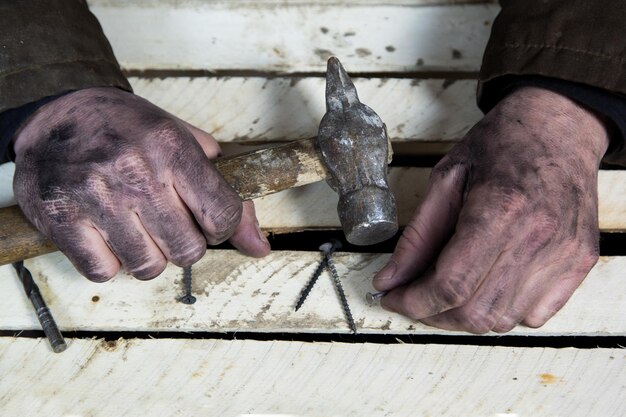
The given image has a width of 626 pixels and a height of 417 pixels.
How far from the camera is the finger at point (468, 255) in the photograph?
1077 millimetres

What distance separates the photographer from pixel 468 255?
3.53 ft

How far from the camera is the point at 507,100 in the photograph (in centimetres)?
124

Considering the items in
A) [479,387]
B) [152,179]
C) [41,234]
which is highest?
[152,179]

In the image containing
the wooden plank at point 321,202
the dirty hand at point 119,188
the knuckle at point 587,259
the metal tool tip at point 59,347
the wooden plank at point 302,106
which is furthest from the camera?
the wooden plank at point 302,106

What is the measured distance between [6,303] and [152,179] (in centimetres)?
53

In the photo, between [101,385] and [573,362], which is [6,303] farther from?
[573,362]

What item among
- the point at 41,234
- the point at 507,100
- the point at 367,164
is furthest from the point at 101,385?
the point at 507,100

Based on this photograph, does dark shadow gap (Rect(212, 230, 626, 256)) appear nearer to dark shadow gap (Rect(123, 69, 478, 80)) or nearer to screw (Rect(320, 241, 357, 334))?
screw (Rect(320, 241, 357, 334))

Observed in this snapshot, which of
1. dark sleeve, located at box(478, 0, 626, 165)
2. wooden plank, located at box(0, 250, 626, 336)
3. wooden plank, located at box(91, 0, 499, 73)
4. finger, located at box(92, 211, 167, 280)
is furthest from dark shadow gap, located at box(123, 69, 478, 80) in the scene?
finger, located at box(92, 211, 167, 280)

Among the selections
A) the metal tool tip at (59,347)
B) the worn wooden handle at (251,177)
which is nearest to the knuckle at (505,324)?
the worn wooden handle at (251,177)

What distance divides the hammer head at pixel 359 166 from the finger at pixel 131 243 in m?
0.34

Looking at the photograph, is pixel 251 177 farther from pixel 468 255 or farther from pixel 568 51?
pixel 568 51

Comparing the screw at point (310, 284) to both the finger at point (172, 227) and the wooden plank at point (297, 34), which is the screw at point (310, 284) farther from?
the wooden plank at point (297, 34)

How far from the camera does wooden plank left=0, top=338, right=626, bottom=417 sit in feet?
3.98
